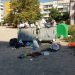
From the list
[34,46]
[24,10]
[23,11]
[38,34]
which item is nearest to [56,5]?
[24,10]

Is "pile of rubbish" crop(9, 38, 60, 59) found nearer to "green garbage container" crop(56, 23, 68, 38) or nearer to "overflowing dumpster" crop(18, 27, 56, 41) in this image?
"overflowing dumpster" crop(18, 27, 56, 41)

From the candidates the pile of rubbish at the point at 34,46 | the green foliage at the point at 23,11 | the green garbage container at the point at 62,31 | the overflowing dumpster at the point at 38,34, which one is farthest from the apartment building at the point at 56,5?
the pile of rubbish at the point at 34,46

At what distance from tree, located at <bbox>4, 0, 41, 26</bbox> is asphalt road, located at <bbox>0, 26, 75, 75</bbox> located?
28.5 meters

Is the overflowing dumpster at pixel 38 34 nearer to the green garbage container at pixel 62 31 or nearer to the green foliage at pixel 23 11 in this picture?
the green garbage container at pixel 62 31

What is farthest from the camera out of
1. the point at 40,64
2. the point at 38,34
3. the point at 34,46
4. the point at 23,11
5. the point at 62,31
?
the point at 23,11

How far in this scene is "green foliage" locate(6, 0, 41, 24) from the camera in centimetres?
4072

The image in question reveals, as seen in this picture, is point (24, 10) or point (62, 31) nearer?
point (62, 31)

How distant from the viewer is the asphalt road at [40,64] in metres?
8.63

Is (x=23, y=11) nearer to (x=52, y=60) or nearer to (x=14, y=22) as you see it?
(x=14, y=22)

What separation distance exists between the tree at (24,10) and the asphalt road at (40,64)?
93.7ft

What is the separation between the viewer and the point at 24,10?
4194cm

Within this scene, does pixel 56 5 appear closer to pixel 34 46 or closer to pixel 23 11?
pixel 23 11

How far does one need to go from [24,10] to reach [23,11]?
0.82 ft

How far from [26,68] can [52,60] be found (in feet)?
5.35
